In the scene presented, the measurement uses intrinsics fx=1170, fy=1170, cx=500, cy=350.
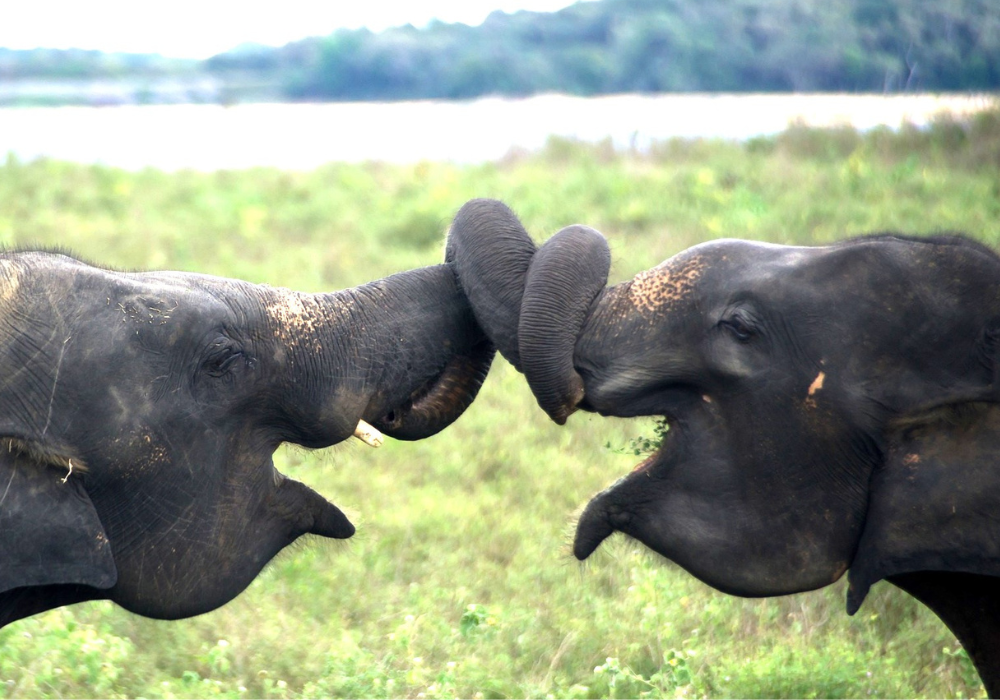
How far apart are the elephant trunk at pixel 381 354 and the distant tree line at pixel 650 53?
740cm

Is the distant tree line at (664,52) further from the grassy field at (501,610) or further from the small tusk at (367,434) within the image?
the small tusk at (367,434)

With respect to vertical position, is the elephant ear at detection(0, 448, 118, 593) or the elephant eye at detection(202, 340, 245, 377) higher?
the elephant eye at detection(202, 340, 245, 377)

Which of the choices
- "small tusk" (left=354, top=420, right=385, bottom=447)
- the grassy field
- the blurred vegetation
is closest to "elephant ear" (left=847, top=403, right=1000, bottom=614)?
the grassy field

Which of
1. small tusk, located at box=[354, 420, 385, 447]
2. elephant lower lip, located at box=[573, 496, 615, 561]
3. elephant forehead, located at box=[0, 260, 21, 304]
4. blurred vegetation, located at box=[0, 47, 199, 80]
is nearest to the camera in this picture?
elephant forehead, located at box=[0, 260, 21, 304]

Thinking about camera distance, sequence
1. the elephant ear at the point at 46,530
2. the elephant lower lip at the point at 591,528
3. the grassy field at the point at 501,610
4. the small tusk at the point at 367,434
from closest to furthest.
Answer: the elephant ear at the point at 46,530 < the elephant lower lip at the point at 591,528 < the small tusk at the point at 367,434 < the grassy field at the point at 501,610

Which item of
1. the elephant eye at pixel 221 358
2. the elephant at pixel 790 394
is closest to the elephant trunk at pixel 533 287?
the elephant at pixel 790 394

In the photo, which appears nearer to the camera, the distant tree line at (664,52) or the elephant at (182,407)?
the elephant at (182,407)

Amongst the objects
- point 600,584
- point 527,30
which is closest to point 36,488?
point 600,584

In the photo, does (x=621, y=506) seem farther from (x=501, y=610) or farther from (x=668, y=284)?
(x=501, y=610)

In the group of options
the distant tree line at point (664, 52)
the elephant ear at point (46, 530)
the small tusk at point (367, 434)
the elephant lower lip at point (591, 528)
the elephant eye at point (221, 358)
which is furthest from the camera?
the distant tree line at point (664, 52)

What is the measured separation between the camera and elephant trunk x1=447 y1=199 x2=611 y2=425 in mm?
3061

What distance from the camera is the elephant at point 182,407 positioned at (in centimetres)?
276

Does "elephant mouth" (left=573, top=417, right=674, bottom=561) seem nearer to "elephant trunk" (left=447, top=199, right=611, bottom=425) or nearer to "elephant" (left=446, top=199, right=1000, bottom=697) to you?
"elephant" (left=446, top=199, right=1000, bottom=697)

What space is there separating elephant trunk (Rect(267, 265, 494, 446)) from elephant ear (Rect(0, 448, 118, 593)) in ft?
2.03
